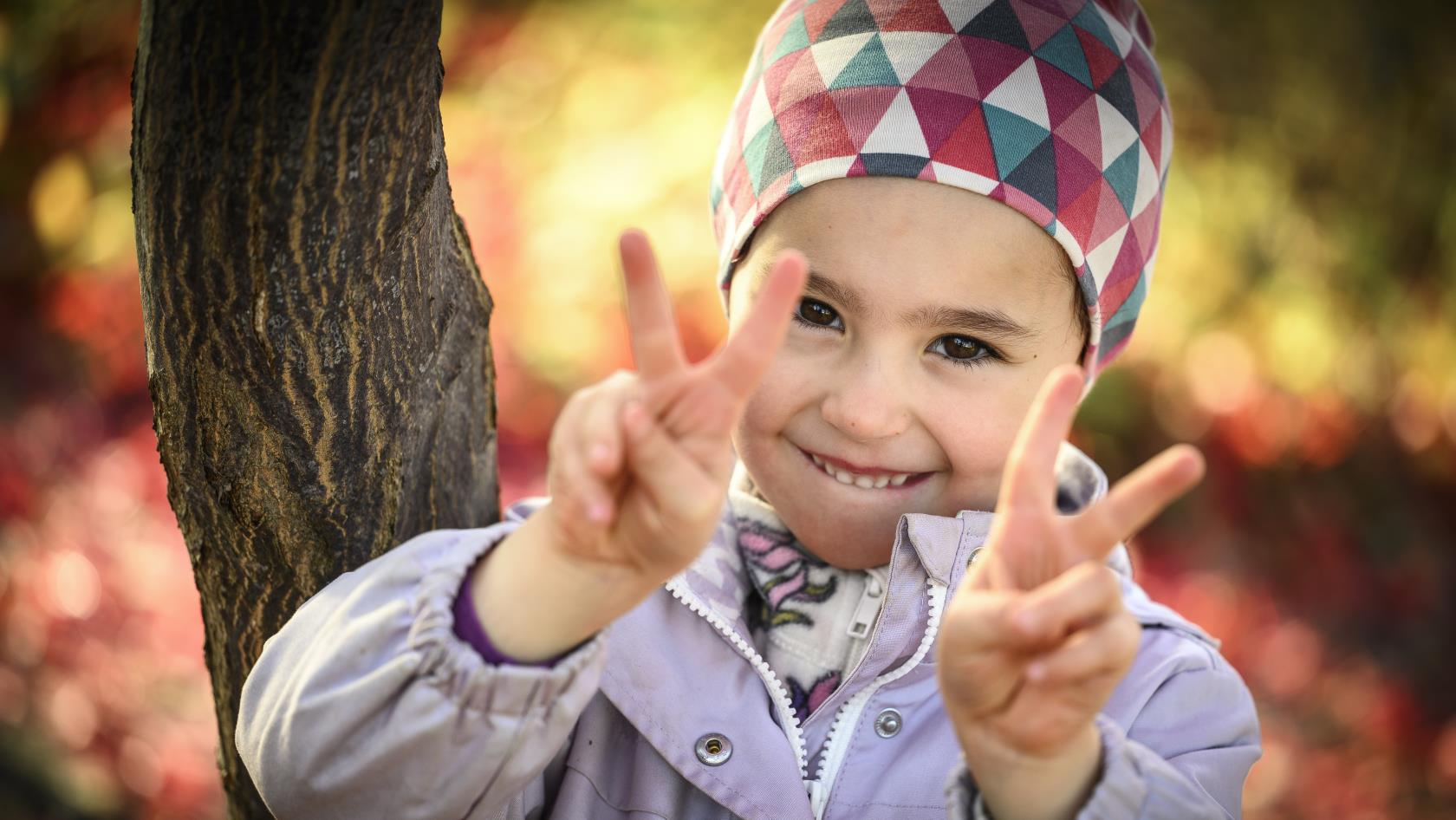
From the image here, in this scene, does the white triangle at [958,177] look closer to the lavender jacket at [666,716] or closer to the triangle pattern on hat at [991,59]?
the triangle pattern on hat at [991,59]

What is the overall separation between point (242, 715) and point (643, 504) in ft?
1.84

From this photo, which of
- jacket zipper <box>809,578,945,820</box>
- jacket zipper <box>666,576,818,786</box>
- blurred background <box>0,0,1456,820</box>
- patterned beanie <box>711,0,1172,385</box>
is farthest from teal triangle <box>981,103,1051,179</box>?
blurred background <box>0,0,1456,820</box>

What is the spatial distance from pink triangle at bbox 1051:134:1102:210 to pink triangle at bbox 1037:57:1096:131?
28 millimetres

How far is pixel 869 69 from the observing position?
4.75 ft

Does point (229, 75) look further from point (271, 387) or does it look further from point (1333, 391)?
point (1333, 391)

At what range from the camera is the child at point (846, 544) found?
1.08 m

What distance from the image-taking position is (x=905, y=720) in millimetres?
1481

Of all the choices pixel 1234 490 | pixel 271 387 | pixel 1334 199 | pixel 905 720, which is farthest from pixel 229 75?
pixel 1334 199

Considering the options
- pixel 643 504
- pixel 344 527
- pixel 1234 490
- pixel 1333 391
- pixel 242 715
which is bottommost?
pixel 1234 490

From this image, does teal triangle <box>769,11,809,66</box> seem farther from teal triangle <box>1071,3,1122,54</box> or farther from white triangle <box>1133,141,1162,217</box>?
white triangle <box>1133,141,1162,217</box>

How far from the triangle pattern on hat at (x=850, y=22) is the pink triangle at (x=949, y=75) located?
0.32 feet

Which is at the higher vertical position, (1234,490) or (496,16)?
(496,16)

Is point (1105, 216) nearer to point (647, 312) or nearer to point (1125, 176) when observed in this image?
point (1125, 176)

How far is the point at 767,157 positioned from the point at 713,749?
2.57 ft
